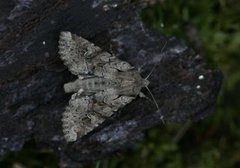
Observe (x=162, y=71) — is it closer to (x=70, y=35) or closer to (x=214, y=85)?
(x=214, y=85)

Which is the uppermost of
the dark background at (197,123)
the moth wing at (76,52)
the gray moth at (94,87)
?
the moth wing at (76,52)

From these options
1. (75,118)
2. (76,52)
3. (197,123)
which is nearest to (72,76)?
(76,52)

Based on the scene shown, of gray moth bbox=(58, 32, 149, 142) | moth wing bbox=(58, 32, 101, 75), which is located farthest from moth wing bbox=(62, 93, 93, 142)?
moth wing bbox=(58, 32, 101, 75)

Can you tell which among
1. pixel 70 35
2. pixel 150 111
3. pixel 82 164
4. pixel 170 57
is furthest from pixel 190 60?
pixel 82 164

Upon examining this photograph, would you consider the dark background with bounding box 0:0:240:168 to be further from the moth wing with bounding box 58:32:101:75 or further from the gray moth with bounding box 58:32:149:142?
the moth wing with bounding box 58:32:101:75

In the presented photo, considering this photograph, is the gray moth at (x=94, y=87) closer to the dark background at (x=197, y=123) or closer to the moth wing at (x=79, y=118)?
the moth wing at (x=79, y=118)

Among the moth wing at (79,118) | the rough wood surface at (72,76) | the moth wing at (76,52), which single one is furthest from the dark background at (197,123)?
the moth wing at (76,52)

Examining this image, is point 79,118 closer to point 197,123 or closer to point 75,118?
point 75,118
